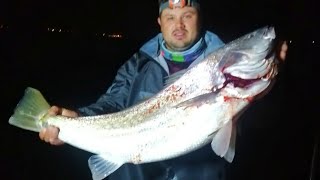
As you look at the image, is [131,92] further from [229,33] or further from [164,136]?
[229,33]

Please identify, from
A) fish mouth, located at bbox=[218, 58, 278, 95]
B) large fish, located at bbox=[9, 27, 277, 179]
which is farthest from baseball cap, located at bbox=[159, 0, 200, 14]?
fish mouth, located at bbox=[218, 58, 278, 95]

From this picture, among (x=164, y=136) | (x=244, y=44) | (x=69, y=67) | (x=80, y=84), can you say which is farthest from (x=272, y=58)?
(x=69, y=67)

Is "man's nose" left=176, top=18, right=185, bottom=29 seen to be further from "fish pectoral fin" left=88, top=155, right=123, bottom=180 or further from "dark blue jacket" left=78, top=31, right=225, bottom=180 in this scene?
"fish pectoral fin" left=88, top=155, right=123, bottom=180

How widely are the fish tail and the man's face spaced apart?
0.80 m

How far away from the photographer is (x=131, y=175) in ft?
9.64

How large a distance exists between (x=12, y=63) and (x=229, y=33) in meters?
7.73

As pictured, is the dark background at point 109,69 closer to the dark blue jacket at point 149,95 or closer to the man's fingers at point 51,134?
the dark blue jacket at point 149,95

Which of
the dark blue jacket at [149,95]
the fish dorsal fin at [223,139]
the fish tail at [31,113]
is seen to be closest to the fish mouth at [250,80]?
the fish dorsal fin at [223,139]

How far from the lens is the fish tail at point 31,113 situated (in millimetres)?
2707

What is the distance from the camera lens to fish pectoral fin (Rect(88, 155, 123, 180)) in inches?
102

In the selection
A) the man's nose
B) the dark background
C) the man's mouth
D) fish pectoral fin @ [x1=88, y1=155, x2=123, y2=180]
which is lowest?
the dark background

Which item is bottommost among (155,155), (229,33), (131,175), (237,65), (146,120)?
(229,33)

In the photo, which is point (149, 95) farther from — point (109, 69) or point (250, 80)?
A: point (109, 69)

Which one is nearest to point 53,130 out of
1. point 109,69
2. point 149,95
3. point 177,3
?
point 149,95
